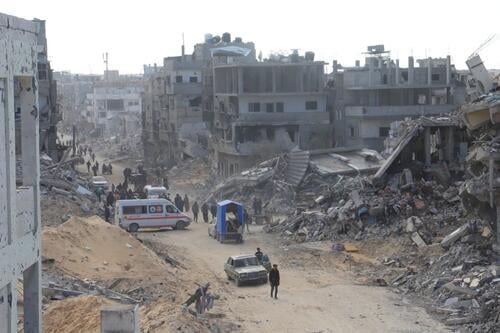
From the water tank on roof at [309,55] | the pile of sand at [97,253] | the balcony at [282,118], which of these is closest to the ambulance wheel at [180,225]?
the pile of sand at [97,253]

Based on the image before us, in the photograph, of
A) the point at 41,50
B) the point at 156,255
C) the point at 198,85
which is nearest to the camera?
the point at 156,255

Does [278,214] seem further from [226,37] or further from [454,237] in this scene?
[226,37]

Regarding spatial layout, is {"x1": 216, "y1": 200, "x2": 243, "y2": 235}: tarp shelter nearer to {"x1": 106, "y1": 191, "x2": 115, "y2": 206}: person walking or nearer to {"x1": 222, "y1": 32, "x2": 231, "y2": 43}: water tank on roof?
{"x1": 106, "y1": 191, "x2": 115, "y2": 206}: person walking

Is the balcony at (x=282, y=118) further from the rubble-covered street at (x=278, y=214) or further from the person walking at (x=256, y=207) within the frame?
the person walking at (x=256, y=207)

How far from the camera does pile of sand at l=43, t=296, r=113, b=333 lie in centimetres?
1841

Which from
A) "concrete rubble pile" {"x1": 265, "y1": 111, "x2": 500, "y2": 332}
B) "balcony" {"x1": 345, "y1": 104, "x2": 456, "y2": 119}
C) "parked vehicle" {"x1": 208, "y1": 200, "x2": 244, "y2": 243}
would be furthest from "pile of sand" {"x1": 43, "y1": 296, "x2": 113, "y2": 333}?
"balcony" {"x1": 345, "y1": 104, "x2": 456, "y2": 119}

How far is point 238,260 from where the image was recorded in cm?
2772

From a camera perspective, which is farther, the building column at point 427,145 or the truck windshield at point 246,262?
the building column at point 427,145

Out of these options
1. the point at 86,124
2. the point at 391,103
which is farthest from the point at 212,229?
the point at 86,124

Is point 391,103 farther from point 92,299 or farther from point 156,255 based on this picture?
point 92,299

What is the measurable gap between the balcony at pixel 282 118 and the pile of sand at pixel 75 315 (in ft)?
129

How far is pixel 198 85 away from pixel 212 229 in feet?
128

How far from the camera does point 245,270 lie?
1071 inches

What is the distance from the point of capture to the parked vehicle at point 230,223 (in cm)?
3538
